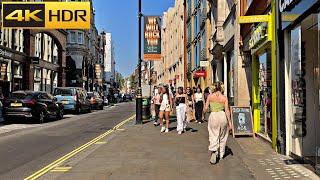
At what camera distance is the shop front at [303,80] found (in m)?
9.62

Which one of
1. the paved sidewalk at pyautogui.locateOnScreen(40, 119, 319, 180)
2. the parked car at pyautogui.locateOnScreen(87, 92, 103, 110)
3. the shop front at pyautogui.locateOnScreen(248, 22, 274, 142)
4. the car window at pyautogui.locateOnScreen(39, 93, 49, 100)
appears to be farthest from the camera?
the parked car at pyautogui.locateOnScreen(87, 92, 103, 110)

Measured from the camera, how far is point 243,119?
15.1 meters

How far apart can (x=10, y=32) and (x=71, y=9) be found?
12.7 meters

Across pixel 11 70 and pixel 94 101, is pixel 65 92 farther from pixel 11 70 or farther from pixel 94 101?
pixel 94 101

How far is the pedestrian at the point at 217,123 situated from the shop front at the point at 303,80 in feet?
4.68

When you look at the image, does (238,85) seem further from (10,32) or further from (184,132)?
(10,32)

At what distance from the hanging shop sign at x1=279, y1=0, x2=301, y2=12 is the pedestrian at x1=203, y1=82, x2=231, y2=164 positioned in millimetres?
2153

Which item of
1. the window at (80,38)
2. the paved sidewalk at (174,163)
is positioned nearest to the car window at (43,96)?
the paved sidewalk at (174,163)

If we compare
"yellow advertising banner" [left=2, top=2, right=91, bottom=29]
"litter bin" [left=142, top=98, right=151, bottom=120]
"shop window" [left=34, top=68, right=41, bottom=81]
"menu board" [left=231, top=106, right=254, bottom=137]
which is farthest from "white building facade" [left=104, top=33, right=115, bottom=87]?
"menu board" [left=231, top=106, right=254, bottom=137]

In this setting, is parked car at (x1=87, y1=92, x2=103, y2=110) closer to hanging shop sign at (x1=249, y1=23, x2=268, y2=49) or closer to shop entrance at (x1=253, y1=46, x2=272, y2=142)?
shop entrance at (x1=253, y1=46, x2=272, y2=142)

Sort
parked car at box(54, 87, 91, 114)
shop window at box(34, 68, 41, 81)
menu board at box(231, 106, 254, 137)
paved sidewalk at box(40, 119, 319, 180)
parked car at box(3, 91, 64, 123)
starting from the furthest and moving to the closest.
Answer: shop window at box(34, 68, 41, 81) < parked car at box(54, 87, 91, 114) < parked car at box(3, 91, 64, 123) < menu board at box(231, 106, 254, 137) < paved sidewalk at box(40, 119, 319, 180)

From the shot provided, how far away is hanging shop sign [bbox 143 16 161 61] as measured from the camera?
23.9m

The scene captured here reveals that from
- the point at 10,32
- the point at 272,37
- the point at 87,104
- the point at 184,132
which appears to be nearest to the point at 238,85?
the point at 184,132

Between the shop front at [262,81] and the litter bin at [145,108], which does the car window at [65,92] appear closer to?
the litter bin at [145,108]
